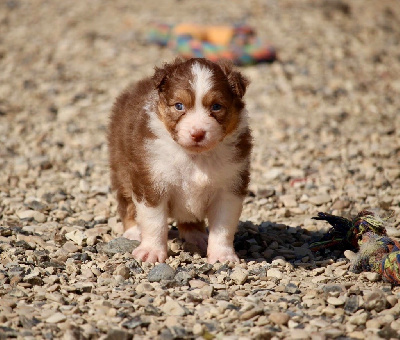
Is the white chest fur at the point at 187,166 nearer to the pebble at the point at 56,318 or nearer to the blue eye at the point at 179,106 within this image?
the blue eye at the point at 179,106

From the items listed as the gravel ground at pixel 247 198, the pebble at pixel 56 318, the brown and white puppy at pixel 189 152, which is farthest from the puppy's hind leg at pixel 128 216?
the pebble at pixel 56 318

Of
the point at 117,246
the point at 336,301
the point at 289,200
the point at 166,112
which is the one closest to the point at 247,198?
the point at 289,200

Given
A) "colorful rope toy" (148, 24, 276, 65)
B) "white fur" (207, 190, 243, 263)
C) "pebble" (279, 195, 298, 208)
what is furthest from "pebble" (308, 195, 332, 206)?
"colorful rope toy" (148, 24, 276, 65)

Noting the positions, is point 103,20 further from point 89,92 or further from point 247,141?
point 247,141

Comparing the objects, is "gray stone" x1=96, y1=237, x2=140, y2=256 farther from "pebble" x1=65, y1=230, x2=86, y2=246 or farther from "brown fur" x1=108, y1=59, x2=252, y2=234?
"brown fur" x1=108, y1=59, x2=252, y2=234

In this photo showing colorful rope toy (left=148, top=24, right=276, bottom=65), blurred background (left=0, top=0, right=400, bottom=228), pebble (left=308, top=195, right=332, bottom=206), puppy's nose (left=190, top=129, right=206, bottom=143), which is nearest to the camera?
puppy's nose (left=190, top=129, right=206, bottom=143)

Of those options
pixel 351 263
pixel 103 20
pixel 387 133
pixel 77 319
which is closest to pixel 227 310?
pixel 77 319
